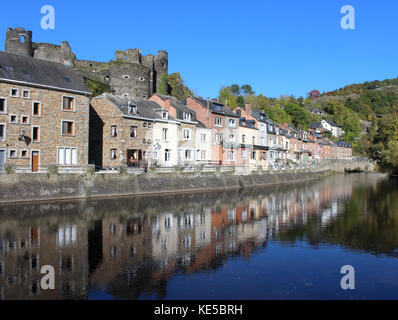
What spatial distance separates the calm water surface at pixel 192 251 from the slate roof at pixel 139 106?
16.3 metres

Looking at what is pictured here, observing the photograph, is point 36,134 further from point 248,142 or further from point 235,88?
point 235,88

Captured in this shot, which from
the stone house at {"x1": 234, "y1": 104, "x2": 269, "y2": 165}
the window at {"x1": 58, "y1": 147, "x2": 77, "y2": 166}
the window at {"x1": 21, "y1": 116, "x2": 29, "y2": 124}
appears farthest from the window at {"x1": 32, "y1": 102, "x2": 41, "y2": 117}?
the stone house at {"x1": 234, "y1": 104, "x2": 269, "y2": 165}

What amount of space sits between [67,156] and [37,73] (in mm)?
8109

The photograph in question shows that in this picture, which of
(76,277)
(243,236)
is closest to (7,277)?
(76,277)

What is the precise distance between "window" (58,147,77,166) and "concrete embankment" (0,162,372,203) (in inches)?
218

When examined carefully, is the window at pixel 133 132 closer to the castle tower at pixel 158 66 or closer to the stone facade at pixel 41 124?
the stone facade at pixel 41 124

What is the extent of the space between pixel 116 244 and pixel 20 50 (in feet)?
152

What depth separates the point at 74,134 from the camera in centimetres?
3672

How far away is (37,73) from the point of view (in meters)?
35.0

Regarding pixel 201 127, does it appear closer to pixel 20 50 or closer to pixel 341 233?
pixel 20 50

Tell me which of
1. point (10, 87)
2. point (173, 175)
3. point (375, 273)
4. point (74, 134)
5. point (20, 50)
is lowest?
point (375, 273)

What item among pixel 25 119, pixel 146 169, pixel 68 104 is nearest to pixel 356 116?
pixel 146 169

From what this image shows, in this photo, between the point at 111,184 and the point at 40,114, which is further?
the point at 40,114

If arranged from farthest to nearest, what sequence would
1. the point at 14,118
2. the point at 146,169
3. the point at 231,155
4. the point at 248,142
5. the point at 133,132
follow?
the point at 248,142
the point at 231,155
the point at 133,132
the point at 146,169
the point at 14,118
